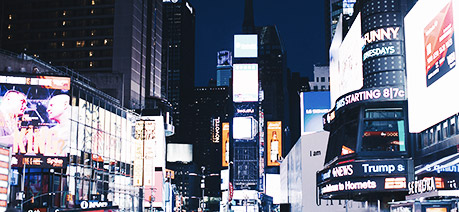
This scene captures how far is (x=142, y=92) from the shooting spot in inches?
4624

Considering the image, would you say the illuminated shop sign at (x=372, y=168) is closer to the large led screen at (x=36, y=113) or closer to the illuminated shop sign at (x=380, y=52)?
the illuminated shop sign at (x=380, y=52)

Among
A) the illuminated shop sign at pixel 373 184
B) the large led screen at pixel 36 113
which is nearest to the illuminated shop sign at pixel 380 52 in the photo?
the illuminated shop sign at pixel 373 184

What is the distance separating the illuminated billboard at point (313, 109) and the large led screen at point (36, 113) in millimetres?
45372

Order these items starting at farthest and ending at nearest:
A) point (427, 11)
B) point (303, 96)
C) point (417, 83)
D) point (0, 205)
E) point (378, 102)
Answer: point (303, 96)
point (378, 102)
point (417, 83)
point (427, 11)
point (0, 205)

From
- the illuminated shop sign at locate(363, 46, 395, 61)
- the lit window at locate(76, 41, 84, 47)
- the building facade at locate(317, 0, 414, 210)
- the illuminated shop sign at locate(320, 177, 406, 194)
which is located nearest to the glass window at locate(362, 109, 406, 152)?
the building facade at locate(317, 0, 414, 210)

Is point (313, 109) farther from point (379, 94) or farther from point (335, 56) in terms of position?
point (379, 94)

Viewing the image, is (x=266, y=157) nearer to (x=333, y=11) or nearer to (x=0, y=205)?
(x=333, y=11)

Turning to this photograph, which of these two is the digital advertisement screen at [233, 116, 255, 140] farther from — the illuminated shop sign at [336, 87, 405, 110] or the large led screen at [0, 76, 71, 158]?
the illuminated shop sign at [336, 87, 405, 110]

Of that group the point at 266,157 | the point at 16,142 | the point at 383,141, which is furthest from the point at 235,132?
the point at 383,141

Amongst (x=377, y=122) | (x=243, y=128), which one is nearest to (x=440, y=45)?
(x=377, y=122)

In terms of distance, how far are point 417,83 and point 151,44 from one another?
10011cm

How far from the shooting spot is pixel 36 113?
59.0 m

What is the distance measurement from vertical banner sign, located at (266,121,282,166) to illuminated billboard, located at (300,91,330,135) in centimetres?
7447

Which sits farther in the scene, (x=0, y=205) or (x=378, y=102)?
(x=378, y=102)
